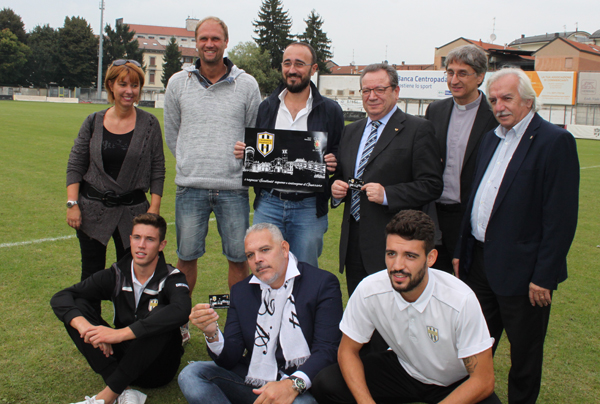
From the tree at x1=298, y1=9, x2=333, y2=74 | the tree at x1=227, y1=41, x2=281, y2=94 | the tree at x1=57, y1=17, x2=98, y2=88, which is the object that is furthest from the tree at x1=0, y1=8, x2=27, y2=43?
the tree at x1=298, y1=9, x2=333, y2=74

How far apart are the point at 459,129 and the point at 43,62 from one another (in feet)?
291

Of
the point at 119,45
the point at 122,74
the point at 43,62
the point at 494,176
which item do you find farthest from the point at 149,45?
the point at 494,176

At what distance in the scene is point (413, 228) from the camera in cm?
279

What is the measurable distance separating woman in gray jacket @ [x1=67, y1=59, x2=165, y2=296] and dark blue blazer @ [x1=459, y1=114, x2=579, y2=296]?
281cm

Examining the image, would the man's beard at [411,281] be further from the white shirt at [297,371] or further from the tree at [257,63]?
the tree at [257,63]

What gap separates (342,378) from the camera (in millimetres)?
3100

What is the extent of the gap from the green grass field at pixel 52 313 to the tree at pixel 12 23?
285 feet

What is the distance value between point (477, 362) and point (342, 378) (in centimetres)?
85

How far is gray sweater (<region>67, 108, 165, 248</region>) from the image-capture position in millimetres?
4027

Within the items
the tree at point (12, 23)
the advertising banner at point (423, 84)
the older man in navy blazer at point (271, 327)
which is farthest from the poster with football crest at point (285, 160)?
the tree at point (12, 23)

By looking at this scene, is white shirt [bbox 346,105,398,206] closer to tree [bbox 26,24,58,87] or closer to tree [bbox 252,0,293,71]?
tree [bbox 252,0,293,71]

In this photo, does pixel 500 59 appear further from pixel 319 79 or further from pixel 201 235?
pixel 201 235

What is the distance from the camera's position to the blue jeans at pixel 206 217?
4.27 m

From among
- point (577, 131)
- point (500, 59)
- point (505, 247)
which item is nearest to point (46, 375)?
point (505, 247)
